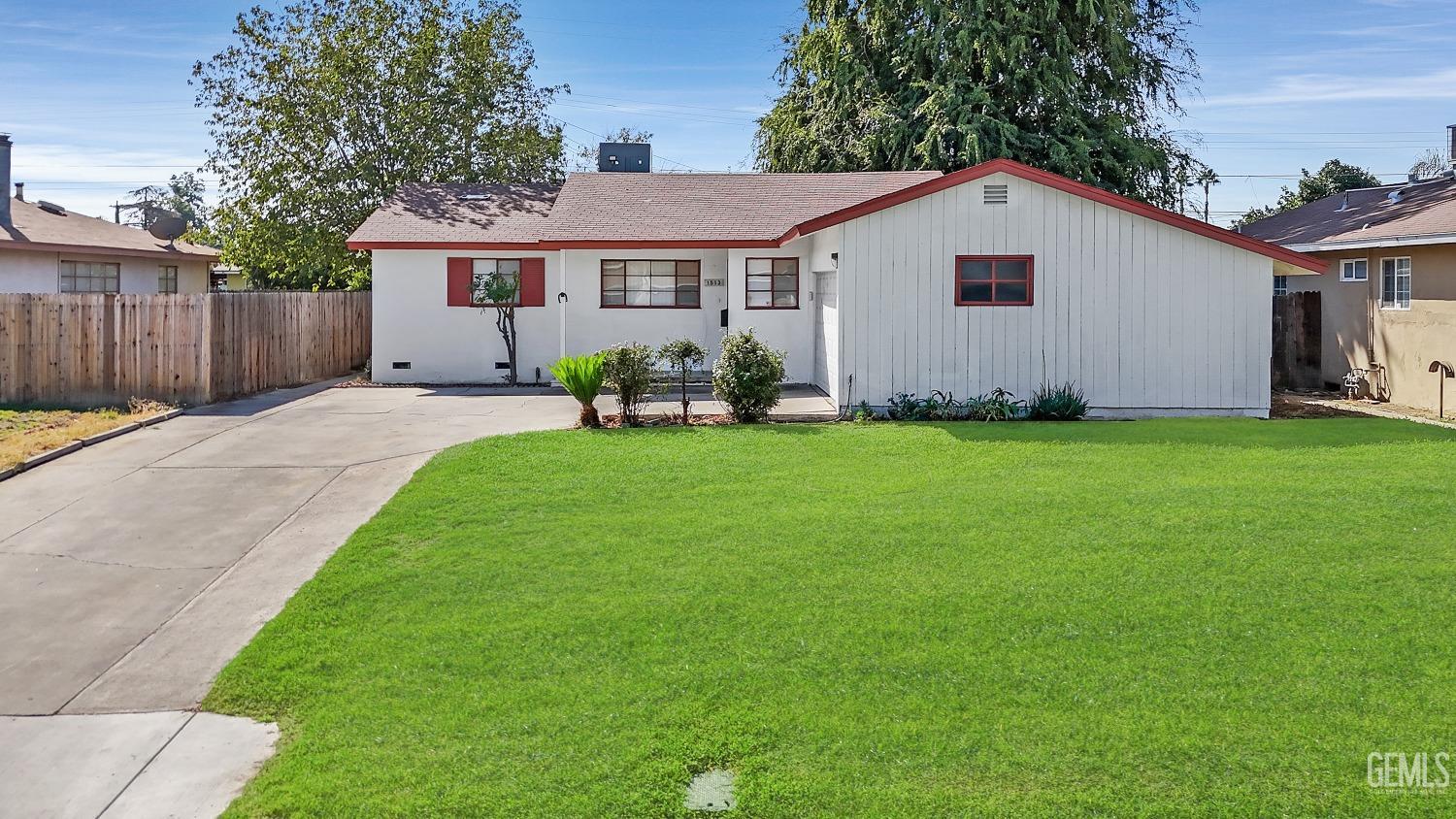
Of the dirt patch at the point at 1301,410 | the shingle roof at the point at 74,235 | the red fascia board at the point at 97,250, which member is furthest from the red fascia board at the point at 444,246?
the dirt patch at the point at 1301,410

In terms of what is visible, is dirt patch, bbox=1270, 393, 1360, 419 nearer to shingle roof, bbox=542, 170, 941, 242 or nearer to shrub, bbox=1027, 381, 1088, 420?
shrub, bbox=1027, 381, 1088, 420

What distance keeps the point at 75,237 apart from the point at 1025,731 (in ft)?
83.7

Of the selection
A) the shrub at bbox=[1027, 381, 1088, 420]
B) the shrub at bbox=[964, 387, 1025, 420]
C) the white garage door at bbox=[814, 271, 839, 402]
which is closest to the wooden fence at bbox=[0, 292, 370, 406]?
the white garage door at bbox=[814, 271, 839, 402]

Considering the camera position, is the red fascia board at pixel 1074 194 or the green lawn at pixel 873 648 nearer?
the green lawn at pixel 873 648

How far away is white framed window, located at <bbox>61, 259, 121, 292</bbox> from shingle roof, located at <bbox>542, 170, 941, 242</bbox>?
11.1 meters

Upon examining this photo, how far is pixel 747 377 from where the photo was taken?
15281 mm

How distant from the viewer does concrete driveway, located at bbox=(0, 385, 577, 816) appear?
19.3 ft

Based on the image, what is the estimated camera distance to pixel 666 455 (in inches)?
499

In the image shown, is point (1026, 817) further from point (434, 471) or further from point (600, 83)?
point (600, 83)

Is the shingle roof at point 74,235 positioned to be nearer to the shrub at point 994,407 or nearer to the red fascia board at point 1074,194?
the red fascia board at point 1074,194

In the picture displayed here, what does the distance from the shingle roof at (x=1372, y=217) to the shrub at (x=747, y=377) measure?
958 cm

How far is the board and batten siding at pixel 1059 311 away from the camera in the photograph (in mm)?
16031

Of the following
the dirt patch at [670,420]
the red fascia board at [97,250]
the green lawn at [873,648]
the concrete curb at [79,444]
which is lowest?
the green lawn at [873,648]

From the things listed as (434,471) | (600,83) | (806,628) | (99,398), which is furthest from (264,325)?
(600,83)
